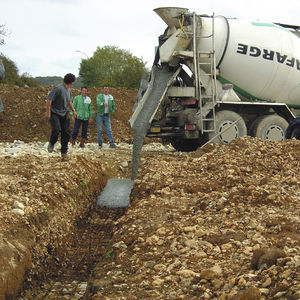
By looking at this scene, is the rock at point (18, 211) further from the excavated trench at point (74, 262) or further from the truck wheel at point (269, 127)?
the truck wheel at point (269, 127)

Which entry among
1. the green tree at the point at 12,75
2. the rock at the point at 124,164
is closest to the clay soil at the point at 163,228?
the rock at the point at 124,164

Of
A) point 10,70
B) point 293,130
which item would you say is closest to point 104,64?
point 10,70

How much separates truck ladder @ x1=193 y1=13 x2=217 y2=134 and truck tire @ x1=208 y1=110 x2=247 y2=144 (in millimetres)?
162

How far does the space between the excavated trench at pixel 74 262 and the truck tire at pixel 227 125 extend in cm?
432

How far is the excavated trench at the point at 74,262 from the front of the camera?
469 centimetres

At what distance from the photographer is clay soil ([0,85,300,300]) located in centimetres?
385

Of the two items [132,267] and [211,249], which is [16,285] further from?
[211,249]

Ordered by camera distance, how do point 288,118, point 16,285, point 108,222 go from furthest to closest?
1. point 288,118
2. point 108,222
3. point 16,285

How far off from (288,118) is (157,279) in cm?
891

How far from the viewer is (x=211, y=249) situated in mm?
4469

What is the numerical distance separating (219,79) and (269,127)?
1.83m

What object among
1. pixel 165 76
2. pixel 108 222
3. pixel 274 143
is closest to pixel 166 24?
pixel 165 76

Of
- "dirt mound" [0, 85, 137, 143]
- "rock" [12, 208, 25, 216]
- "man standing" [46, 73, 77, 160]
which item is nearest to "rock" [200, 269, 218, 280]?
"rock" [12, 208, 25, 216]

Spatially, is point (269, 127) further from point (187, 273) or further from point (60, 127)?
point (187, 273)
